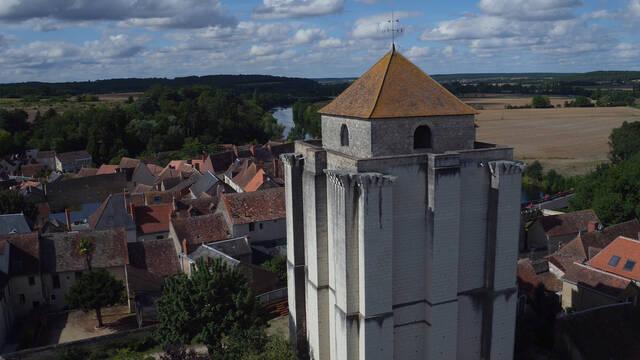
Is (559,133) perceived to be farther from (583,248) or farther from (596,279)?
(596,279)

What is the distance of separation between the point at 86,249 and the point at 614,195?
2050 inches

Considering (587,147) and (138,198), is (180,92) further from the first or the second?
(587,147)

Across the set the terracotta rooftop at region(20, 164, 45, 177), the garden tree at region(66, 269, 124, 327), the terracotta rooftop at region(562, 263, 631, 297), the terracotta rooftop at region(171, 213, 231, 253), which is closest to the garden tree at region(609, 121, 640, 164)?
the terracotta rooftop at region(562, 263, 631, 297)

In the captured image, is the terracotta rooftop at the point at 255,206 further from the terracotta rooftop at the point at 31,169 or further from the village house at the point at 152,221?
the terracotta rooftop at the point at 31,169

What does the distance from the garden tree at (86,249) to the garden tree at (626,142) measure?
7814 centimetres

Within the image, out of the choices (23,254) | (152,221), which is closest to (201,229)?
(152,221)

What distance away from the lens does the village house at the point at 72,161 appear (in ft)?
340

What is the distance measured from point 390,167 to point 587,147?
4384 inches

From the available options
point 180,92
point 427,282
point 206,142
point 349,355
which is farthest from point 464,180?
point 180,92

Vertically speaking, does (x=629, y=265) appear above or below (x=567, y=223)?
above

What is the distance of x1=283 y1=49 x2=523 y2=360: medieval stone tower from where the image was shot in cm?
2180

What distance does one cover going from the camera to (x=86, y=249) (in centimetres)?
3916

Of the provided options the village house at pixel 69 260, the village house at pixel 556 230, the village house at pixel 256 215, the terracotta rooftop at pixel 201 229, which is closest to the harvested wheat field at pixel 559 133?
the village house at pixel 556 230

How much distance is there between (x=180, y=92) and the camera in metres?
161
